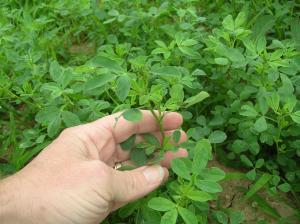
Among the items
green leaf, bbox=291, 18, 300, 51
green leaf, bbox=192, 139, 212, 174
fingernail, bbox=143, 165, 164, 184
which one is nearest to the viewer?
green leaf, bbox=192, 139, 212, 174

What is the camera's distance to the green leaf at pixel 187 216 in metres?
1.73

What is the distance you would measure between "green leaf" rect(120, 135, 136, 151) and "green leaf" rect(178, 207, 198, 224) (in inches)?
18.2

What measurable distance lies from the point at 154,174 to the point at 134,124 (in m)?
0.27

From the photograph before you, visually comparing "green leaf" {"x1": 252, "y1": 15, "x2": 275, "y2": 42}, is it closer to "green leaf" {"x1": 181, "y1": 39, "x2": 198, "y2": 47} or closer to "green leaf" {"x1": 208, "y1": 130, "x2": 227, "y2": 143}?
"green leaf" {"x1": 181, "y1": 39, "x2": 198, "y2": 47}

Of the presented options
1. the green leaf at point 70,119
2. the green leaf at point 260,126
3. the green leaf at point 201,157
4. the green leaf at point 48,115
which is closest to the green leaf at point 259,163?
the green leaf at point 260,126

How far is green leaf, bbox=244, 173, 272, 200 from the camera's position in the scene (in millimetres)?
2333

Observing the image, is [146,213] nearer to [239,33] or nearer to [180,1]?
[239,33]

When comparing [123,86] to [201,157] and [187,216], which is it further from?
[187,216]

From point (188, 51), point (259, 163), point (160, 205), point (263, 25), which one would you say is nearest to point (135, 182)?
point (160, 205)

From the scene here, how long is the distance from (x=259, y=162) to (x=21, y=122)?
1711 millimetres

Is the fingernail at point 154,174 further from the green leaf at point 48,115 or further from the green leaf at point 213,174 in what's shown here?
the green leaf at point 48,115

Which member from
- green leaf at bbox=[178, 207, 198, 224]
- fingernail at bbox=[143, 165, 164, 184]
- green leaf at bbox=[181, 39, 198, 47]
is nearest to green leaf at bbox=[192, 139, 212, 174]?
green leaf at bbox=[178, 207, 198, 224]

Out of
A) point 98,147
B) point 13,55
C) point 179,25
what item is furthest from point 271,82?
point 13,55

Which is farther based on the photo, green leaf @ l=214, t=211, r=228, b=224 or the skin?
green leaf @ l=214, t=211, r=228, b=224
